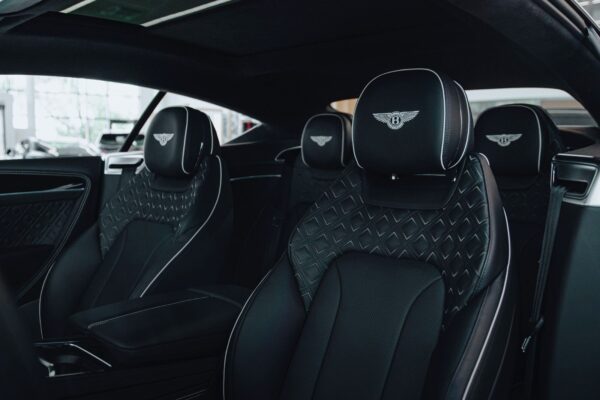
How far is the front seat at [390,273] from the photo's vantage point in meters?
1.28

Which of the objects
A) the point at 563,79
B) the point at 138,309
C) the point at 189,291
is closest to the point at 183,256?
the point at 189,291

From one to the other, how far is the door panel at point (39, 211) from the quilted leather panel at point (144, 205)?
0.41 metres

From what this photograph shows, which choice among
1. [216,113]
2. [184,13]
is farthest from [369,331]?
[216,113]

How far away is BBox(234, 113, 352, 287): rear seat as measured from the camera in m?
3.04

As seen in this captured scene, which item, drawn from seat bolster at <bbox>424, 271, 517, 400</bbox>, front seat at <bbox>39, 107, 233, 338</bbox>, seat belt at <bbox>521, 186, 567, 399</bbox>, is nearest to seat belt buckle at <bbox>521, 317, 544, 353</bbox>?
seat belt at <bbox>521, 186, 567, 399</bbox>

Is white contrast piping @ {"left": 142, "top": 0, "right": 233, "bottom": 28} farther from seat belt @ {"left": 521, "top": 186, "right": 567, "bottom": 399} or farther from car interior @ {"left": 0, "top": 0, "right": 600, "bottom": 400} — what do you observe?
seat belt @ {"left": 521, "top": 186, "right": 567, "bottom": 399}

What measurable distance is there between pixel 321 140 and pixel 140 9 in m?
1.16

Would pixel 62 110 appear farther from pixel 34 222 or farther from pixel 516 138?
pixel 516 138

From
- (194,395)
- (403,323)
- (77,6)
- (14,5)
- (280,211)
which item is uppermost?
(77,6)

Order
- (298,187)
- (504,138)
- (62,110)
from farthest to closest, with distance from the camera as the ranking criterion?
(62,110), (298,187), (504,138)

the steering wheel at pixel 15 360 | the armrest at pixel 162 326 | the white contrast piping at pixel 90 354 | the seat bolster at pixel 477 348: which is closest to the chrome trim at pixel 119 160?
the armrest at pixel 162 326

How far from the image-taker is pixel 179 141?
2.17 meters

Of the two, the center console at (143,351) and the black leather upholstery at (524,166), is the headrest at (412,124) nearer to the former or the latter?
the center console at (143,351)

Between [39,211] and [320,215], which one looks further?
[39,211]
